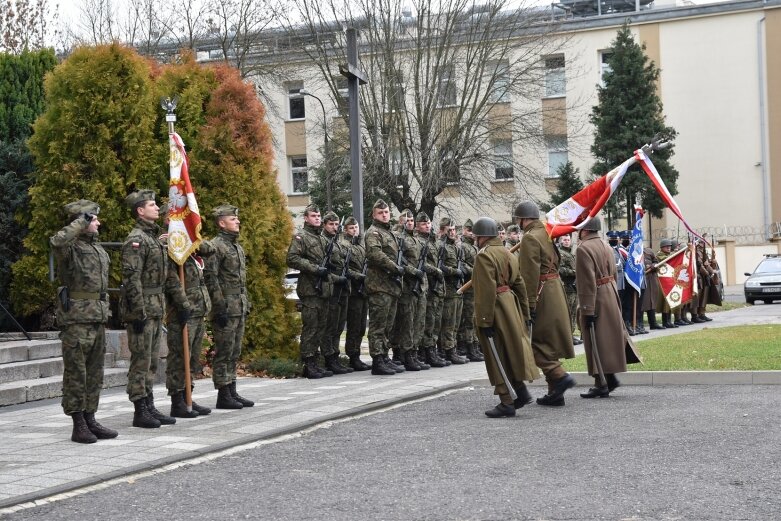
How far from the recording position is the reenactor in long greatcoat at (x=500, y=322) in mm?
10578

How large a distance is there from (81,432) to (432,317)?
24.7 feet

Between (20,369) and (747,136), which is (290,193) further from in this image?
(20,369)

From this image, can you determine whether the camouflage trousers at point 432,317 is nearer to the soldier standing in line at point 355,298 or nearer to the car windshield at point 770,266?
the soldier standing in line at point 355,298

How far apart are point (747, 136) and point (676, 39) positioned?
191 inches

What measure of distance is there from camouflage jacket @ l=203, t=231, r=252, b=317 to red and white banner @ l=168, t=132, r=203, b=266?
0.45 m

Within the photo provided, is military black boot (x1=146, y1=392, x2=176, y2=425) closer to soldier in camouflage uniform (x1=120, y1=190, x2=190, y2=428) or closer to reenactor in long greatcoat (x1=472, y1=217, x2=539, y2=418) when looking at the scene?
soldier in camouflage uniform (x1=120, y1=190, x2=190, y2=428)

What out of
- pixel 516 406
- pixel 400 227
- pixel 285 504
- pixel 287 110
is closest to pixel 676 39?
pixel 287 110

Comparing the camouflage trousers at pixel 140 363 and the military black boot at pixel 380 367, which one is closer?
the camouflage trousers at pixel 140 363

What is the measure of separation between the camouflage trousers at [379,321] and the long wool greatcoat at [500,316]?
13.1 ft

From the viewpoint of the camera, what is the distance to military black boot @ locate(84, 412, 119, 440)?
9328 millimetres

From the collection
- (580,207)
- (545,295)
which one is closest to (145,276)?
(545,295)

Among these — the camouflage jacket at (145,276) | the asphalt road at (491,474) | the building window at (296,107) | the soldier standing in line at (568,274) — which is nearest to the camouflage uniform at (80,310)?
the camouflage jacket at (145,276)

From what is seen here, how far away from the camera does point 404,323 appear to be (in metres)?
15.3

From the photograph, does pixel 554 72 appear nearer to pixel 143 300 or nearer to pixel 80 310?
pixel 143 300
